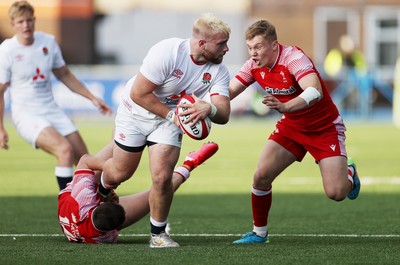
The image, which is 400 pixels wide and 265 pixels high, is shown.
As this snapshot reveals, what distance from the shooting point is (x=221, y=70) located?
897cm

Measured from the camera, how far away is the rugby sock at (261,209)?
31.0 ft

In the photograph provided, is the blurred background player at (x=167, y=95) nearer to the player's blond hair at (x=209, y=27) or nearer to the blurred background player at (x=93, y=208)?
the player's blond hair at (x=209, y=27)

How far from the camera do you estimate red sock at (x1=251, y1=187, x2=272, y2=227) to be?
9484 mm

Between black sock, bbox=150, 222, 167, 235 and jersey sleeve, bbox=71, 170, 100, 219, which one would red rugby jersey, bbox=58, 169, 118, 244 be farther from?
black sock, bbox=150, 222, 167, 235

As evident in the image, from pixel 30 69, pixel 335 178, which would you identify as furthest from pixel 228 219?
pixel 30 69

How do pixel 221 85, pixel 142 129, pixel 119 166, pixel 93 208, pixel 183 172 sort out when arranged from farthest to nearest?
pixel 183 172
pixel 119 166
pixel 142 129
pixel 93 208
pixel 221 85

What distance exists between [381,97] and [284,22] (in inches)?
301

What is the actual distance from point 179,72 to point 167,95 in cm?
28

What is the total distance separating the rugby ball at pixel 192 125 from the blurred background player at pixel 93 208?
0.88 meters

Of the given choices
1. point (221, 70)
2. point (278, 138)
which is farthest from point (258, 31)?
point (278, 138)

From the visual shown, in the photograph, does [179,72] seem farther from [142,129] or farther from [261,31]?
[261,31]

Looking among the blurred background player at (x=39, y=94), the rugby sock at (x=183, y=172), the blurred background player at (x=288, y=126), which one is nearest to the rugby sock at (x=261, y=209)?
the blurred background player at (x=288, y=126)

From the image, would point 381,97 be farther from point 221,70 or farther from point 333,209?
point 221,70

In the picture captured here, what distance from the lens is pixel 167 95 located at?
29.8 feet
